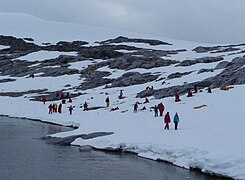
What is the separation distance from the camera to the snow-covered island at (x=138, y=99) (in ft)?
83.4

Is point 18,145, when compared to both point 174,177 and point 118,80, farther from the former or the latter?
point 118,80

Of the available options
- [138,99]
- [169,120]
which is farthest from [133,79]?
[169,120]

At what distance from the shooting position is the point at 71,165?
80.3 feet

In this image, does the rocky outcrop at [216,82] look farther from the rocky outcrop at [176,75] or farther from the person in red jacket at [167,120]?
the person in red jacket at [167,120]

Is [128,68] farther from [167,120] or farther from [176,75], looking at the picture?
[167,120]

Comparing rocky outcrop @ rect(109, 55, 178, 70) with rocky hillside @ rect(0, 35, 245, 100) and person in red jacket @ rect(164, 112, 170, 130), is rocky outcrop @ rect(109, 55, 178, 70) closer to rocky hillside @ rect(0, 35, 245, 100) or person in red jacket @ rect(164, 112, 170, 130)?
rocky hillside @ rect(0, 35, 245, 100)

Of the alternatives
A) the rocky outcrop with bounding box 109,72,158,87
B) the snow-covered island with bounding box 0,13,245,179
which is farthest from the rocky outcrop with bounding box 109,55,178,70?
the rocky outcrop with bounding box 109,72,158,87

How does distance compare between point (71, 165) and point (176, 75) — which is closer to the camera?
point (71, 165)

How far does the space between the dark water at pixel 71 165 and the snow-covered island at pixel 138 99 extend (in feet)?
4.81

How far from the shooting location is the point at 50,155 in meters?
27.6

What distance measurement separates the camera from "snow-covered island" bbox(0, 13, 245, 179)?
2541 centimetres

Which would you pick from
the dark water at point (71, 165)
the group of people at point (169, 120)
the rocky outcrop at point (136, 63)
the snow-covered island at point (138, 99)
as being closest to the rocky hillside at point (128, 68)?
the rocky outcrop at point (136, 63)

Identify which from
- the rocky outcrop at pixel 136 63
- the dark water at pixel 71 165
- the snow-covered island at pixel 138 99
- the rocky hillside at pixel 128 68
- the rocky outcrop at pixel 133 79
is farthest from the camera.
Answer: the rocky outcrop at pixel 136 63

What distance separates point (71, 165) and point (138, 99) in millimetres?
28889
